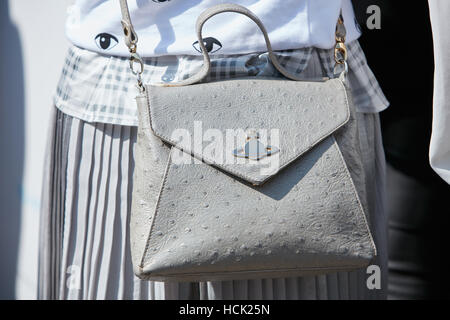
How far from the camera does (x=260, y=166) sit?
0.68m

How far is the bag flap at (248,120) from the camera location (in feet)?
2.22

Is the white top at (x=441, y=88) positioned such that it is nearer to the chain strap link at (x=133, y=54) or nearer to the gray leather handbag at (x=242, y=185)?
the gray leather handbag at (x=242, y=185)

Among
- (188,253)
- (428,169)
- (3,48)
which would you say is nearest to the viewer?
(188,253)

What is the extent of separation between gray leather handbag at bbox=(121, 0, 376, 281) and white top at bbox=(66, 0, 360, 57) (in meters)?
0.05

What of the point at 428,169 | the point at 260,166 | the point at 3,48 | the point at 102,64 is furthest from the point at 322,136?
the point at 3,48

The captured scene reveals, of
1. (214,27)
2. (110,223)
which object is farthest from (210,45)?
(110,223)

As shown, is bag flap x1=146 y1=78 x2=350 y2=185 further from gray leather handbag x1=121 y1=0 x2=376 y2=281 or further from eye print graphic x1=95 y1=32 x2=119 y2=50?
eye print graphic x1=95 y1=32 x2=119 y2=50

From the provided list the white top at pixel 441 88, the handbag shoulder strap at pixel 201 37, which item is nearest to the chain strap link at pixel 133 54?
the handbag shoulder strap at pixel 201 37

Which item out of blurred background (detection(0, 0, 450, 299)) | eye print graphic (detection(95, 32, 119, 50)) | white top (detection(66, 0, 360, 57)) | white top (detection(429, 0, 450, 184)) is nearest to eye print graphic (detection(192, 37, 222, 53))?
white top (detection(66, 0, 360, 57))

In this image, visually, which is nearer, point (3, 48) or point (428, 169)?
point (428, 169)

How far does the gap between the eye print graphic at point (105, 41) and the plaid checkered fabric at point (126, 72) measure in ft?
0.05

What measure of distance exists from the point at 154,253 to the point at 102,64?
298mm

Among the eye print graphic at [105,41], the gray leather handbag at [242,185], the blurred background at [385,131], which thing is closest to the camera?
the gray leather handbag at [242,185]
